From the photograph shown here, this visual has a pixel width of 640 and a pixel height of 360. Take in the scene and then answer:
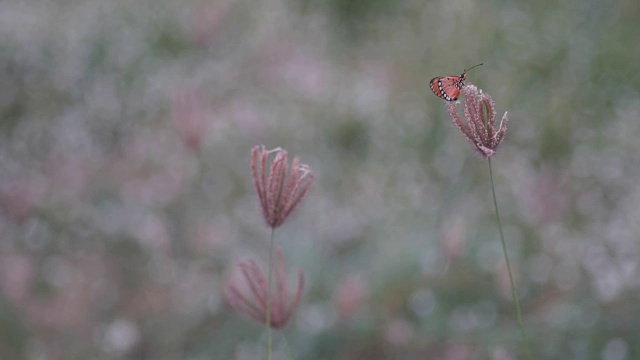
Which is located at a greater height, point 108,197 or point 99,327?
point 108,197

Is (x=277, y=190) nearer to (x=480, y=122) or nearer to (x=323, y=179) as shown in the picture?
(x=480, y=122)

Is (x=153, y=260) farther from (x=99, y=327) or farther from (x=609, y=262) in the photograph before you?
(x=609, y=262)

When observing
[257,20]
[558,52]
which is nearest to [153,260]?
[558,52]

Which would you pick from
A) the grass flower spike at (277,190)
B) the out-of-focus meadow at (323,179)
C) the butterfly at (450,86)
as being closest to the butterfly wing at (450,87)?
the butterfly at (450,86)

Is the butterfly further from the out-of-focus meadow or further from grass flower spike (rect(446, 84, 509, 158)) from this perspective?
the out-of-focus meadow

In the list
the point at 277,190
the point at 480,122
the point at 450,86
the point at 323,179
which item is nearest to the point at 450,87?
the point at 450,86
